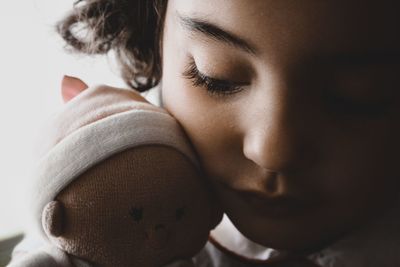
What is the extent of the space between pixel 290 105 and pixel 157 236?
215mm

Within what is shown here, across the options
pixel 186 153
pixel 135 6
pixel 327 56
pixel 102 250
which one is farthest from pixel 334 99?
pixel 135 6

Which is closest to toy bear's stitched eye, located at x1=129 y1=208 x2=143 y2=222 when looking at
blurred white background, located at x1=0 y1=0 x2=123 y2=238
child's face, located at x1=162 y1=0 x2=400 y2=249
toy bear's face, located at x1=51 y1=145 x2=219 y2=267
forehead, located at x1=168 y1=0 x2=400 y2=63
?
toy bear's face, located at x1=51 y1=145 x2=219 y2=267

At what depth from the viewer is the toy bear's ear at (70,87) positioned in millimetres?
633

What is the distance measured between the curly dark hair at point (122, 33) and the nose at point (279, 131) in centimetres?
30

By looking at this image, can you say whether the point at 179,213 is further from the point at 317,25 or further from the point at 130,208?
the point at 317,25

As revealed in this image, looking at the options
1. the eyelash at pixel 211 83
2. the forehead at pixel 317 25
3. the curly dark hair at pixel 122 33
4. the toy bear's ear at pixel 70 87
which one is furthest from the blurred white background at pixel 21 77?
the forehead at pixel 317 25

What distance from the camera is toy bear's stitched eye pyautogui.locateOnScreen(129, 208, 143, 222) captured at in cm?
52

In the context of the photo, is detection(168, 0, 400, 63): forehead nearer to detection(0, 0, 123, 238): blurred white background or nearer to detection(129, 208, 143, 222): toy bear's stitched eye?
detection(129, 208, 143, 222): toy bear's stitched eye

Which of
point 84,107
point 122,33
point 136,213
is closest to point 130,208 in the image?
point 136,213

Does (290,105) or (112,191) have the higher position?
(290,105)

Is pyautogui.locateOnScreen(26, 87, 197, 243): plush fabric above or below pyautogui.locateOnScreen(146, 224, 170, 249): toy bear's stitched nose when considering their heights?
above

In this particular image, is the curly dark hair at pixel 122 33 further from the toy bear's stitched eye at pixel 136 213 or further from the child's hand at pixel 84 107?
the toy bear's stitched eye at pixel 136 213

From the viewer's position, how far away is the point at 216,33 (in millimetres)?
507

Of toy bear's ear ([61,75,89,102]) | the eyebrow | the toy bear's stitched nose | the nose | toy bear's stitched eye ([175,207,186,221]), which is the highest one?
the eyebrow
